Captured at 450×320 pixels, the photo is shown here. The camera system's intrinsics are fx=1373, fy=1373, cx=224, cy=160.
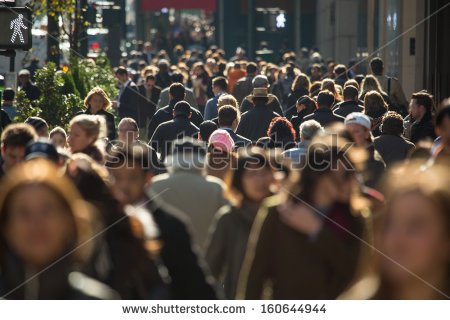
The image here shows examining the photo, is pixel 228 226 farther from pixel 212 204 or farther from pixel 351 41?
pixel 351 41

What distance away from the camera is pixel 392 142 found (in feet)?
44.0

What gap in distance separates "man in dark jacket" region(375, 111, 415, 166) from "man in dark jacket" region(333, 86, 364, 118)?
3.82 metres

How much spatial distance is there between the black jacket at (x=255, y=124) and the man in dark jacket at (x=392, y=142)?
10.9ft

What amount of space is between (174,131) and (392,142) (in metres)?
3.32

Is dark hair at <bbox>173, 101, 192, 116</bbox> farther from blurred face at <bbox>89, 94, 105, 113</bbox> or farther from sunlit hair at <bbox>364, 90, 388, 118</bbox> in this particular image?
sunlit hair at <bbox>364, 90, 388, 118</bbox>

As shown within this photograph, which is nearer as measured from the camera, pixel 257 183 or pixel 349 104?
pixel 257 183

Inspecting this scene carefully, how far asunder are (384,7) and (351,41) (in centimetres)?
1248

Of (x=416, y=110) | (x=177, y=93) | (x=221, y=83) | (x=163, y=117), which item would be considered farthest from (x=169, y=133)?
(x=221, y=83)

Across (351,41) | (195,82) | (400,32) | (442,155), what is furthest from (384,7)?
(442,155)

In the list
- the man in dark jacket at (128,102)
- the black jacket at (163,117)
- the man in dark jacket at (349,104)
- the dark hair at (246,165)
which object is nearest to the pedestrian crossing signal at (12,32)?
the dark hair at (246,165)

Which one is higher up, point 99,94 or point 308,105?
point 99,94

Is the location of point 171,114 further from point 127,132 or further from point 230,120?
point 127,132

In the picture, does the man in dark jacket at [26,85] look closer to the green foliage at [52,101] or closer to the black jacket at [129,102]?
the black jacket at [129,102]

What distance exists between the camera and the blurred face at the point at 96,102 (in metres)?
16.2
